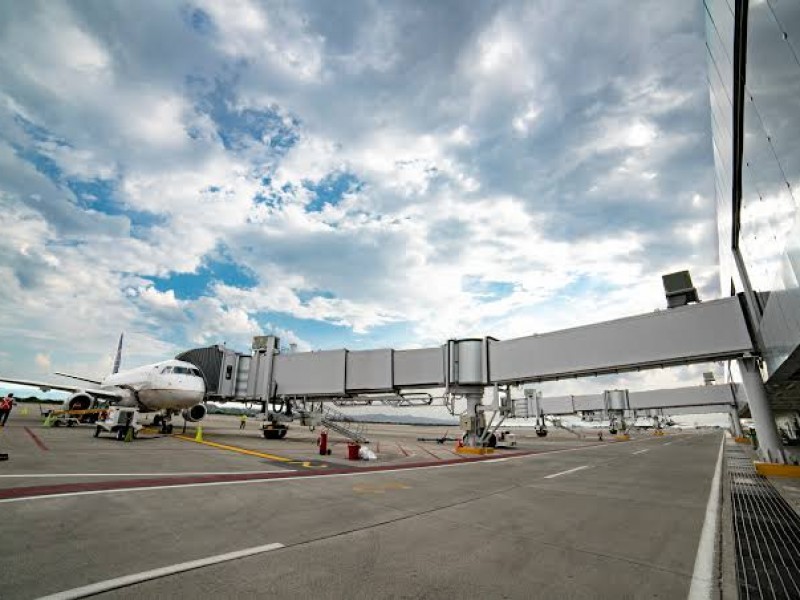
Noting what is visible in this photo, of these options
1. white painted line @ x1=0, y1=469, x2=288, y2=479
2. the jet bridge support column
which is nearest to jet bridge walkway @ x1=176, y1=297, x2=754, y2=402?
the jet bridge support column

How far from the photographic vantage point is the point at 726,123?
15.0 meters

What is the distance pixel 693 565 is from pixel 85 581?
7.58 metres

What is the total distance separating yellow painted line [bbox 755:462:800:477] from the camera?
15.8 metres

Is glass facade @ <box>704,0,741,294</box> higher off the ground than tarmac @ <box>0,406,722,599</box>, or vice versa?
glass facade @ <box>704,0,741,294</box>

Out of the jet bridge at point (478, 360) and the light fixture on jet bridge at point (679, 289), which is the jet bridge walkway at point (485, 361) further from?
the light fixture on jet bridge at point (679, 289)

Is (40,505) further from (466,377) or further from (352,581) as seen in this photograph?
(466,377)

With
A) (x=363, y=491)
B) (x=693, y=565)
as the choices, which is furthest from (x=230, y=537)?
(x=693, y=565)

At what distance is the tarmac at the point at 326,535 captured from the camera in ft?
13.5

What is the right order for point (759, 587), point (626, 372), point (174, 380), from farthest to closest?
1. point (174, 380)
2. point (626, 372)
3. point (759, 587)

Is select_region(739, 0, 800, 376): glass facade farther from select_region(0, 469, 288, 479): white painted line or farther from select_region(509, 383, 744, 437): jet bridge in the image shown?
select_region(509, 383, 744, 437): jet bridge

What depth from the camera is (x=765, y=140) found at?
31.3 feet

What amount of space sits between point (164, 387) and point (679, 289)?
102 ft

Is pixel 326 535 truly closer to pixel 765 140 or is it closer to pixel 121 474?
pixel 121 474

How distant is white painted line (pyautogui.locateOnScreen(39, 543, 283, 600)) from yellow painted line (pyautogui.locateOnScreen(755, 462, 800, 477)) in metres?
21.4
